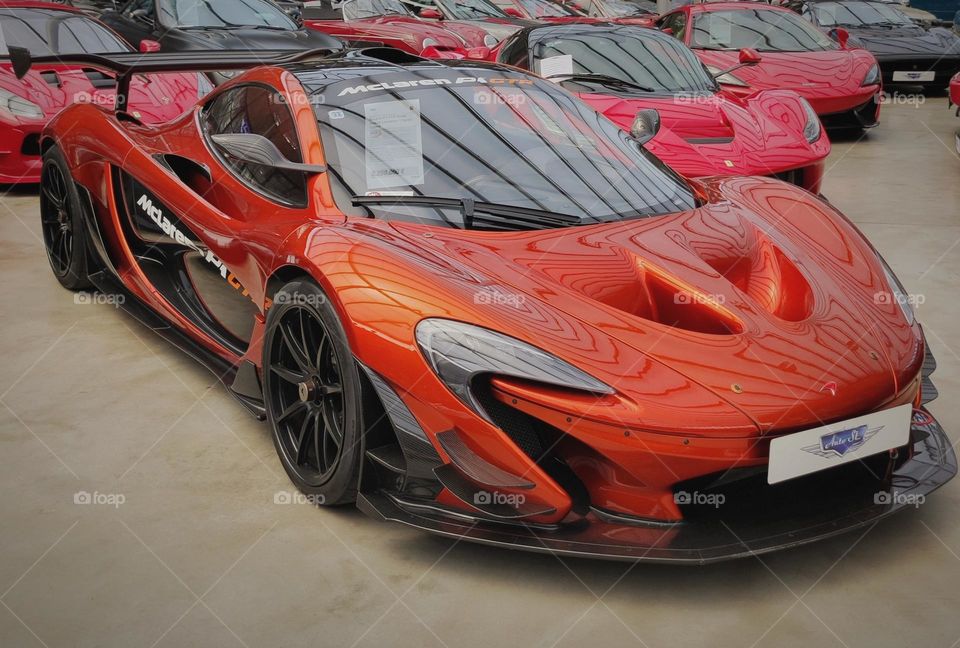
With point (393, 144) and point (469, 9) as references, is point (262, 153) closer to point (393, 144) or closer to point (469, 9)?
point (393, 144)

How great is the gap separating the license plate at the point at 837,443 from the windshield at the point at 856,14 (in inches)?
371

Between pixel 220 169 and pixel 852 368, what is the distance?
7.02 ft

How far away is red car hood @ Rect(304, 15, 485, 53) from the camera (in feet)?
32.6

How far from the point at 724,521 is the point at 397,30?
28.2 ft

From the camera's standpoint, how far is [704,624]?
239 cm

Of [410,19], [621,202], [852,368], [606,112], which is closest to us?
[852,368]

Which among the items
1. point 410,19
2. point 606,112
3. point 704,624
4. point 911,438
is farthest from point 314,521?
point 410,19

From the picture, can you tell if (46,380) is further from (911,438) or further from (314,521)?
(911,438)

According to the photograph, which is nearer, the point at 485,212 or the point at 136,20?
the point at 485,212

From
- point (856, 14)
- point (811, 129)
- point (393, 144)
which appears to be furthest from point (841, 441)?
point (856, 14)

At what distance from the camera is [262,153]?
318 centimetres

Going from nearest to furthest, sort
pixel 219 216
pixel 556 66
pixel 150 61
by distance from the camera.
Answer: pixel 219 216 < pixel 150 61 < pixel 556 66

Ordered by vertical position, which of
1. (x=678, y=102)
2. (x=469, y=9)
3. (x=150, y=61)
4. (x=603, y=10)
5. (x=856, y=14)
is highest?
(x=150, y=61)

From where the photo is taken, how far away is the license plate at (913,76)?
35.3 feet
